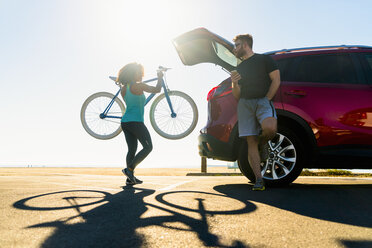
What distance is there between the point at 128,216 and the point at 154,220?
0.26 m

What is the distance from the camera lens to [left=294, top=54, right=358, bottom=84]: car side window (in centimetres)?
430

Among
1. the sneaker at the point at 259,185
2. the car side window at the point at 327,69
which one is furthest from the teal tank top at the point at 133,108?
the car side window at the point at 327,69

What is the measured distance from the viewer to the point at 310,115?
4.12 m

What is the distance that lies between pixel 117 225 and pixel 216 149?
2.35 meters

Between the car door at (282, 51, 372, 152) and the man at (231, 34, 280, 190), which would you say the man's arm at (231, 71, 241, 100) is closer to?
the man at (231, 34, 280, 190)

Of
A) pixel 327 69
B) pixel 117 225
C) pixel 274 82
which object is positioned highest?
pixel 327 69

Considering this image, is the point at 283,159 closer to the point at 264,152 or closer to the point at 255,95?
the point at 264,152

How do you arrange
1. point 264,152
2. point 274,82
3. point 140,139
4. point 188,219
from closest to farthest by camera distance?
point 188,219 → point 274,82 → point 264,152 → point 140,139

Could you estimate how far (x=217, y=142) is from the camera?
441 centimetres

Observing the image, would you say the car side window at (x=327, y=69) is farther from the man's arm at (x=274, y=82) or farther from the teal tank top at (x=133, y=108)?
the teal tank top at (x=133, y=108)

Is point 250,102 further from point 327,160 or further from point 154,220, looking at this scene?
point 154,220

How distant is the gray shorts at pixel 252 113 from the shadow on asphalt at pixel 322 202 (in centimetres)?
72

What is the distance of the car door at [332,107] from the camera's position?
13.5 ft

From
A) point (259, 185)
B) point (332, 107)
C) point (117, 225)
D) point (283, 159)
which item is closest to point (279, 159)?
point (283, 159)
